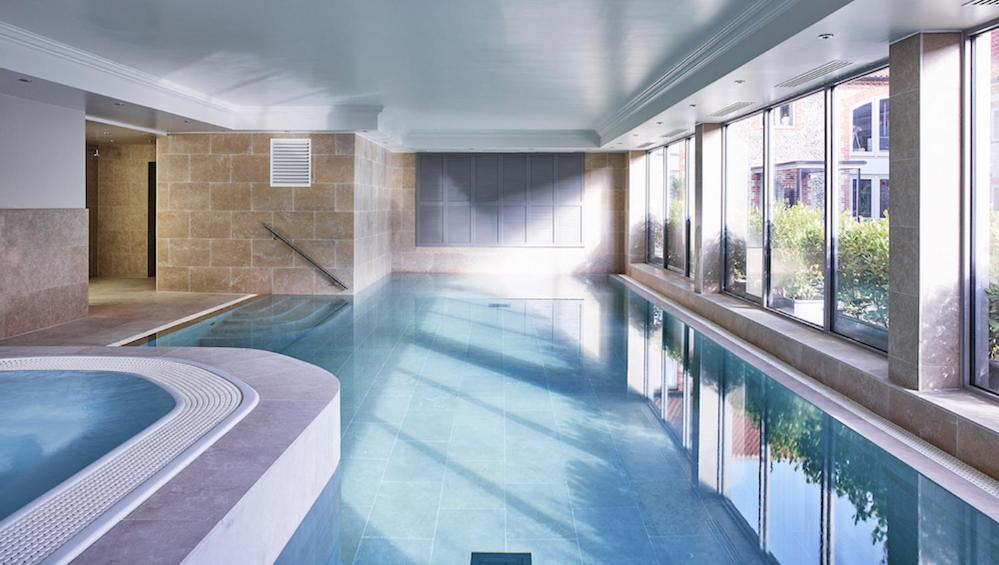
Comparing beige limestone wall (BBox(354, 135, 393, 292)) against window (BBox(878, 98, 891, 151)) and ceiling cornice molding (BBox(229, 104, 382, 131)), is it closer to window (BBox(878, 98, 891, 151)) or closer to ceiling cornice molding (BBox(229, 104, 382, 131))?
ceiling cornice molding (BBox(229, 104, 382, 131))

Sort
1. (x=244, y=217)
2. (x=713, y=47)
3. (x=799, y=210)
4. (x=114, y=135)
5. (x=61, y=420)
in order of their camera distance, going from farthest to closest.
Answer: (x=114, y=135) < (x=244, y=217) < (x=799, y=210) < (x=713, y=47) < (x=61, y=420)

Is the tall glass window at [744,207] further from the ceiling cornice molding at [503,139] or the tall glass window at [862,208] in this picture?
the ceiling cornice molding at [503,139]

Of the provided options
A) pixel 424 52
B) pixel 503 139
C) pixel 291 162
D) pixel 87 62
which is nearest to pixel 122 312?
pixel 87 62

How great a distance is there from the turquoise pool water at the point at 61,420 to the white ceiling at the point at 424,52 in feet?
9.25

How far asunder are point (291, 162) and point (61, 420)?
7.95m

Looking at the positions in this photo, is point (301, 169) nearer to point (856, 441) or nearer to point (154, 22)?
point (154, 22)

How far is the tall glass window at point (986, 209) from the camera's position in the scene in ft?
15.5

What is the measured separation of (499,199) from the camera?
16234 millimetres

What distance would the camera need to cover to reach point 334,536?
328 centimetres

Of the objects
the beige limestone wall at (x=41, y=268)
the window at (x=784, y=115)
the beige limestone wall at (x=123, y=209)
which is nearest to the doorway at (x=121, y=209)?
the beige limestone wall at (x=123, y=209)

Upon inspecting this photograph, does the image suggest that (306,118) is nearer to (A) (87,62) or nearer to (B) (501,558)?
(A) (87,62)

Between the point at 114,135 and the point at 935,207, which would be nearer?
the point at 935,207

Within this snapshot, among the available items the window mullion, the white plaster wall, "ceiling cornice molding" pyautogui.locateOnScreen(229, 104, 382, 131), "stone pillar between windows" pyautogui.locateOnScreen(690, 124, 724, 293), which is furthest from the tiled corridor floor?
the window mullion

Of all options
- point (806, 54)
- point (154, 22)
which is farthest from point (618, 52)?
point (154, 22)
